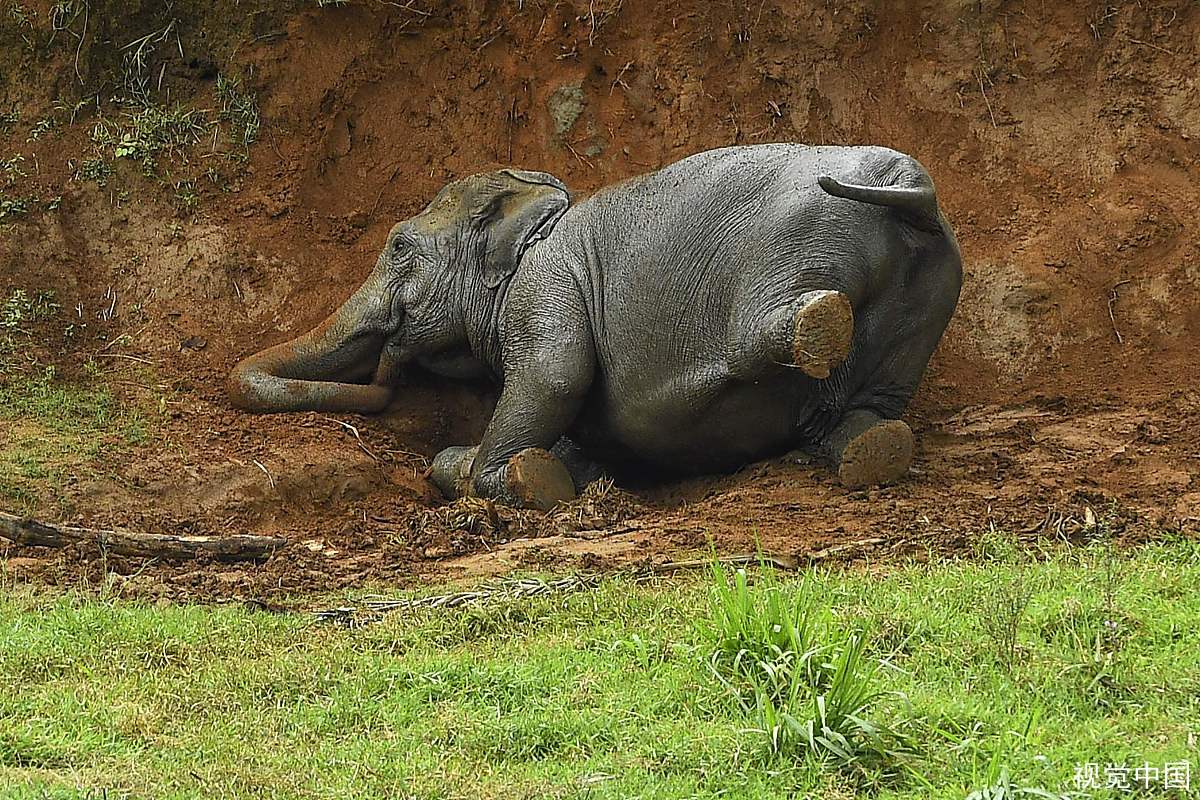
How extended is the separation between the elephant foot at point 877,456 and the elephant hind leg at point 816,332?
548 millimetres

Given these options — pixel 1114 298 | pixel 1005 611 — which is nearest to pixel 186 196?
pixel 1114 298

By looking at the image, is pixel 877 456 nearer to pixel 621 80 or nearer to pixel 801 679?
pixel 801 679

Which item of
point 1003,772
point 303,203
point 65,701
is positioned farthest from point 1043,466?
point 303,203

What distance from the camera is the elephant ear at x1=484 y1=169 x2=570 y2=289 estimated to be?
838 cm

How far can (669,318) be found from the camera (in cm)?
729

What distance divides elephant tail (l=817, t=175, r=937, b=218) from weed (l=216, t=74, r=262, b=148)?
186 inches

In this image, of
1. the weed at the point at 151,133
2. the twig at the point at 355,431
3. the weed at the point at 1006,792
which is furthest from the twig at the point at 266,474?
the weed at the point at 1006,792

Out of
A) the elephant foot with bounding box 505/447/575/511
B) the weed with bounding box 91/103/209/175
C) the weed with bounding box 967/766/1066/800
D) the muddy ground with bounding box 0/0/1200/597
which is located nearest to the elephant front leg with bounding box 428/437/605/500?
the muddy ground with bounding box 0/0/1200/597

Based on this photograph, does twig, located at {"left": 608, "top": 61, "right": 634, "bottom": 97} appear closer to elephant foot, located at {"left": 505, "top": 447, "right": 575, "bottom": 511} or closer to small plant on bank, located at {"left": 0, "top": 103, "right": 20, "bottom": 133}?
elephant foot, located at {"left": 505, "top": 447, "right": 575, "bottom": 511}

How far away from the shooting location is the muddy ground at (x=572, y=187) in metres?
7.34

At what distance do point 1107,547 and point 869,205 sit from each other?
2032 mm

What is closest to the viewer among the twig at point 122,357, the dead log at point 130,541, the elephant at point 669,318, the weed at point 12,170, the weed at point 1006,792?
the weed at point 1006,792

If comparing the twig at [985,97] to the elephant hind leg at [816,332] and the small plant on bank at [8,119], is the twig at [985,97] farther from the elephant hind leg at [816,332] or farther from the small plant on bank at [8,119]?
the small plant on bank at [8,119]

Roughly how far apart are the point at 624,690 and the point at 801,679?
507 millimetres
